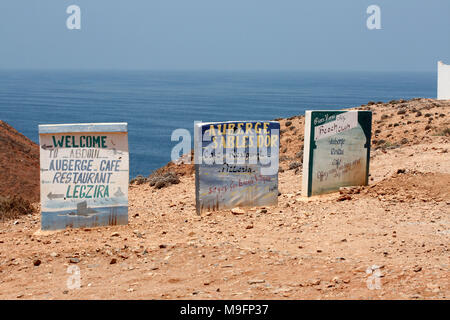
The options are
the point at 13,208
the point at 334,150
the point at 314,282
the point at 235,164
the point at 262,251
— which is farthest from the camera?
the point at 13,208

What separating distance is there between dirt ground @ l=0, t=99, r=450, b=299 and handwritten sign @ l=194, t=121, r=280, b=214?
362 mm

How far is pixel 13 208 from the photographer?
50.0 ft

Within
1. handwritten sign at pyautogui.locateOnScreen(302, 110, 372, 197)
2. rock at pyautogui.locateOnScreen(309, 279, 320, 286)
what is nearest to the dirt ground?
rock at pyautogui.locateOnScreen(309, 279, 320, 286)

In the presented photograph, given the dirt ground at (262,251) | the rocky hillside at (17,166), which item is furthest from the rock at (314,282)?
the rocky hillside at (17,166)

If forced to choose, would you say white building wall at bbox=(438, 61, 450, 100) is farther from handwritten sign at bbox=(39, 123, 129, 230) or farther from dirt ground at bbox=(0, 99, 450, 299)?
handwritten sign at bbox=(39, 123, 129, 230)

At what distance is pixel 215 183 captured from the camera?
13289mm

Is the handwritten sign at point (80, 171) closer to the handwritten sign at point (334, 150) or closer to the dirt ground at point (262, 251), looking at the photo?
Answer: the dirt ground at point (262, 251)

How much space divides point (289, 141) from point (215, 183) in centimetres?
1640

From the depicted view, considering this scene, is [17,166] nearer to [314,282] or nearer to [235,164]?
[235,164]

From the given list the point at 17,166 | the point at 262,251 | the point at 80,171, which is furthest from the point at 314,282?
the point at 17,166

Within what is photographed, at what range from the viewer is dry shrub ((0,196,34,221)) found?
48.9 feet

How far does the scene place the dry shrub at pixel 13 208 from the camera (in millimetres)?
14891

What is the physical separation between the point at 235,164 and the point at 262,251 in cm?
353

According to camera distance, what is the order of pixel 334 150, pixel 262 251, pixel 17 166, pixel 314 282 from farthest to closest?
1. pixel 17 166
2. pixel 334 150
3. pixel 262 251
4. pixel 314 282
